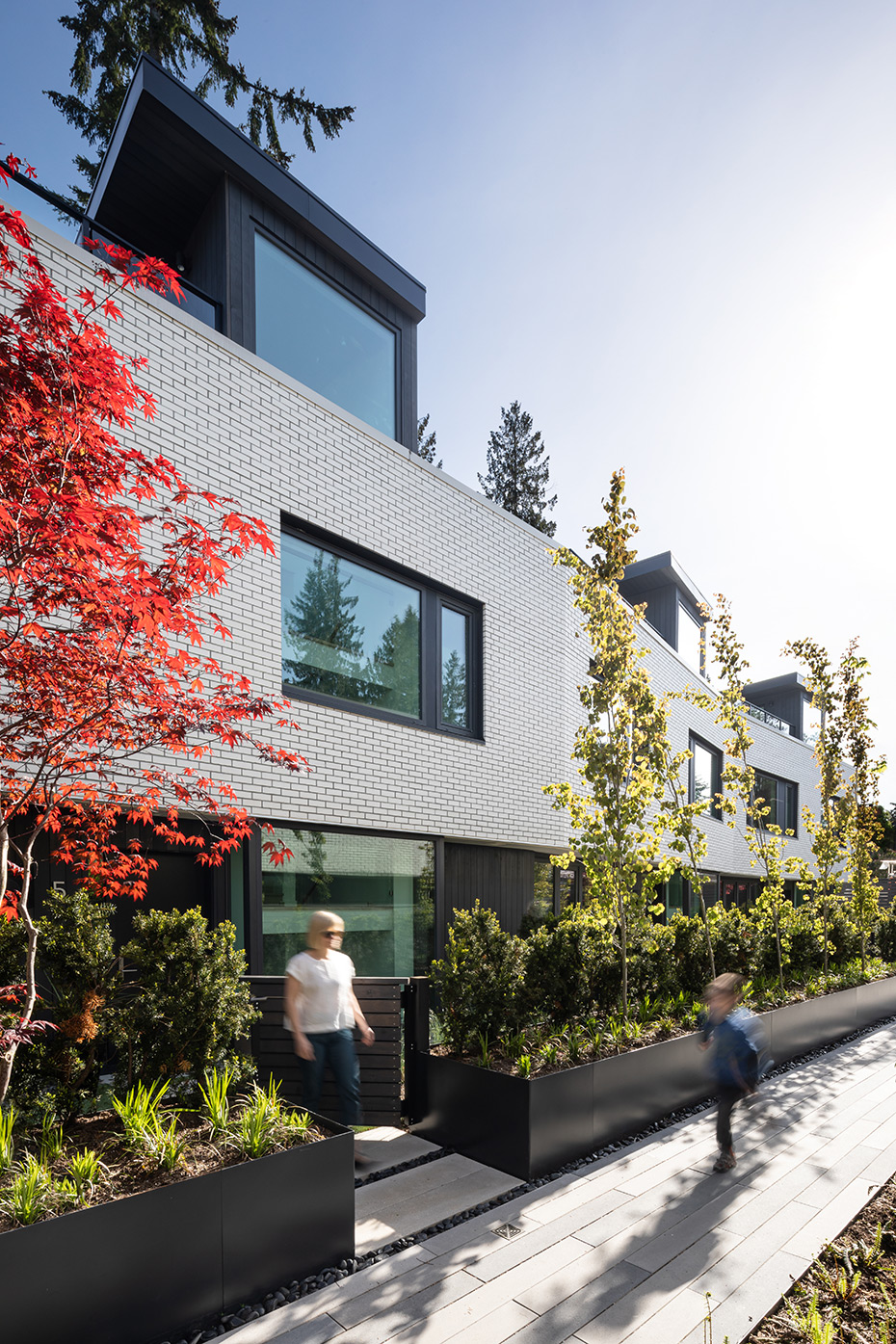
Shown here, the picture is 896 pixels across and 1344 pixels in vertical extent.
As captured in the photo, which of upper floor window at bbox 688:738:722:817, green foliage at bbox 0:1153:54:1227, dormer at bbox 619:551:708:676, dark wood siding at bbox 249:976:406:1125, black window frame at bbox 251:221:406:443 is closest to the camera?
green foliage at bbox 0:1153:54:1227

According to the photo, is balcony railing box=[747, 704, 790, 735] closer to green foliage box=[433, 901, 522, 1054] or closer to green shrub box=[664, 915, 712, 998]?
green shrub box=[664, 915, 712, 998]

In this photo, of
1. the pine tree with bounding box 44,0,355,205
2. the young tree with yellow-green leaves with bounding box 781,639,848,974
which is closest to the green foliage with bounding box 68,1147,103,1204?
the young tree with yellow-green leaves with bounding box 781,639,848,974

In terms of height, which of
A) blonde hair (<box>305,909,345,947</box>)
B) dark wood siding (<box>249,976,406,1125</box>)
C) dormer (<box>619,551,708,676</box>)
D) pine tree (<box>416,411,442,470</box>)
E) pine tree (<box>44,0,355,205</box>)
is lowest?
dark wood siding (<box>249,976,406,1125</box>)

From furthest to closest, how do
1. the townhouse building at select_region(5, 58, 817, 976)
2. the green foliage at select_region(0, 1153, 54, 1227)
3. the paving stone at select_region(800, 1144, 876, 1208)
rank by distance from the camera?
the townhouse building at select_region(5, 58, 817, 976) < the paving stone at select_region(800, 1144, 876, 1208) < the green foliage at select_region(0, 1153, 54, 1227)

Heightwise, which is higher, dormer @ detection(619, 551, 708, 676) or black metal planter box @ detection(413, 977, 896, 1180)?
dormer @ detection(619, 551, 708, 676)

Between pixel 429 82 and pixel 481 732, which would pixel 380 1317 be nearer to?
pixel 481 732

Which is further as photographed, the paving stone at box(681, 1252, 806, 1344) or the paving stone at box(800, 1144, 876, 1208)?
the paving stone at box(800, 1144, 876, 1208)

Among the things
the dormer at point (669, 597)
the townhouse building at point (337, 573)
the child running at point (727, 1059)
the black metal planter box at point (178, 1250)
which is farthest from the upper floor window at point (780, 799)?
the black metal planter box at point (178, 1250)

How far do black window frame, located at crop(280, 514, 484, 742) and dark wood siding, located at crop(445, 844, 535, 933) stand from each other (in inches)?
61.5

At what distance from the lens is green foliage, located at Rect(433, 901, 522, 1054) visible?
5777 mm

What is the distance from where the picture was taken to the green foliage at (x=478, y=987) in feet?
19.0

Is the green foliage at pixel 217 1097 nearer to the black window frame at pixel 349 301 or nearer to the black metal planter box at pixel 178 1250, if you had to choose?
the black metal planter box at pixel 178 1250

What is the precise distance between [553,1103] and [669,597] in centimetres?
1634

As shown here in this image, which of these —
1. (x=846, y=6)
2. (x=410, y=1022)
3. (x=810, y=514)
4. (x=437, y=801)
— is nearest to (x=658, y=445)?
(x=810, y=514)
